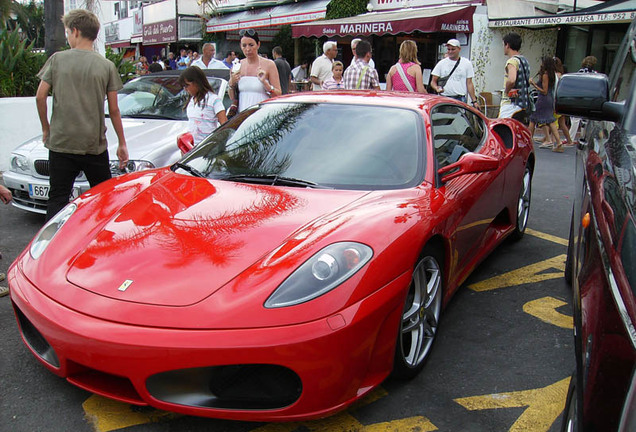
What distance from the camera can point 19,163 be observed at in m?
5.30

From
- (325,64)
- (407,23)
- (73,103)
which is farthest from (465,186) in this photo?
(407,23)

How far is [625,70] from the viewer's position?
10.7ft

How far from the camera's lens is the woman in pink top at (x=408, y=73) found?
7643 mm

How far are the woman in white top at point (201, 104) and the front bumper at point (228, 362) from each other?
3.29 meters

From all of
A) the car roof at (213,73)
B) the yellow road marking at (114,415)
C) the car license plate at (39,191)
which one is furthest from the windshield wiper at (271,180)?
the car roof at (213,73)

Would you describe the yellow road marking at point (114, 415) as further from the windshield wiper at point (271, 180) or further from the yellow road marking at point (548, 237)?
the yellow road marking at point (548, 237)

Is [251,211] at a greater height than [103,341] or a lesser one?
greater

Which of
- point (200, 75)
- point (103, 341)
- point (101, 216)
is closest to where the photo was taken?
point (103, 341)

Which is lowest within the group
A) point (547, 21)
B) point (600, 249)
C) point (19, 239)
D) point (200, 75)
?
point (19, 239)

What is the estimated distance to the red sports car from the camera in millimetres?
2125

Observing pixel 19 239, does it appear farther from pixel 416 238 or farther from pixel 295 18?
pixel 295 18

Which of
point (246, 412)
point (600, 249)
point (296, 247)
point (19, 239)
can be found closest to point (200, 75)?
point (19, 239)

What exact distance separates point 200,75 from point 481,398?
12.6 ft

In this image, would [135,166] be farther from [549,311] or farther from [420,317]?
[549,311]
